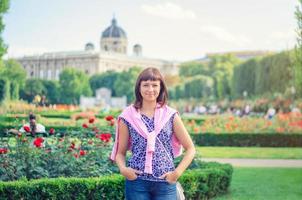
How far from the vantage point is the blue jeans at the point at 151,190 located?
11.5ft

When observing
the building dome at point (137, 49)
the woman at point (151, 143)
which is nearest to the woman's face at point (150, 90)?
the woman at point (151, 143)

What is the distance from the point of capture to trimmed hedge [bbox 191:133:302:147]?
55.7ft

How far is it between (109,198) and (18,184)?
0.93m

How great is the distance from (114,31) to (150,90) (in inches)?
4095

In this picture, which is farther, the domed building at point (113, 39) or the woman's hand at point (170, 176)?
the domed building at point (113, 39)

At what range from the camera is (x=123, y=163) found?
12.1ft

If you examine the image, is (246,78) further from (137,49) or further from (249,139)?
(137,49)

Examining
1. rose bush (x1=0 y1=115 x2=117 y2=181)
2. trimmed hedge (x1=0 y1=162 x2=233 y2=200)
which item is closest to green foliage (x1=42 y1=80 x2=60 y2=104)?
rose bush (x1=0 y1=115 x2=117 y2=181)

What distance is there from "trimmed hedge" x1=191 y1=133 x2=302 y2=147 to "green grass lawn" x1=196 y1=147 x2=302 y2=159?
477 mm

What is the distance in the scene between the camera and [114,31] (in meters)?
107

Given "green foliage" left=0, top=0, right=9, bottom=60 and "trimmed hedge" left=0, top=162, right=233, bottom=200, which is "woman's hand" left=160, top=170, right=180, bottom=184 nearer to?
"trimmed hedge" left=0, top=162, right=233, bottom=200

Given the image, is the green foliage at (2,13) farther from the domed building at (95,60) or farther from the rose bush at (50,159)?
the domed building at (95,60)

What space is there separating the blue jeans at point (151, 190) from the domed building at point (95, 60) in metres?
79.9

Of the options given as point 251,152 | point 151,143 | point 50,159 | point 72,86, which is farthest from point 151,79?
point 72,86
